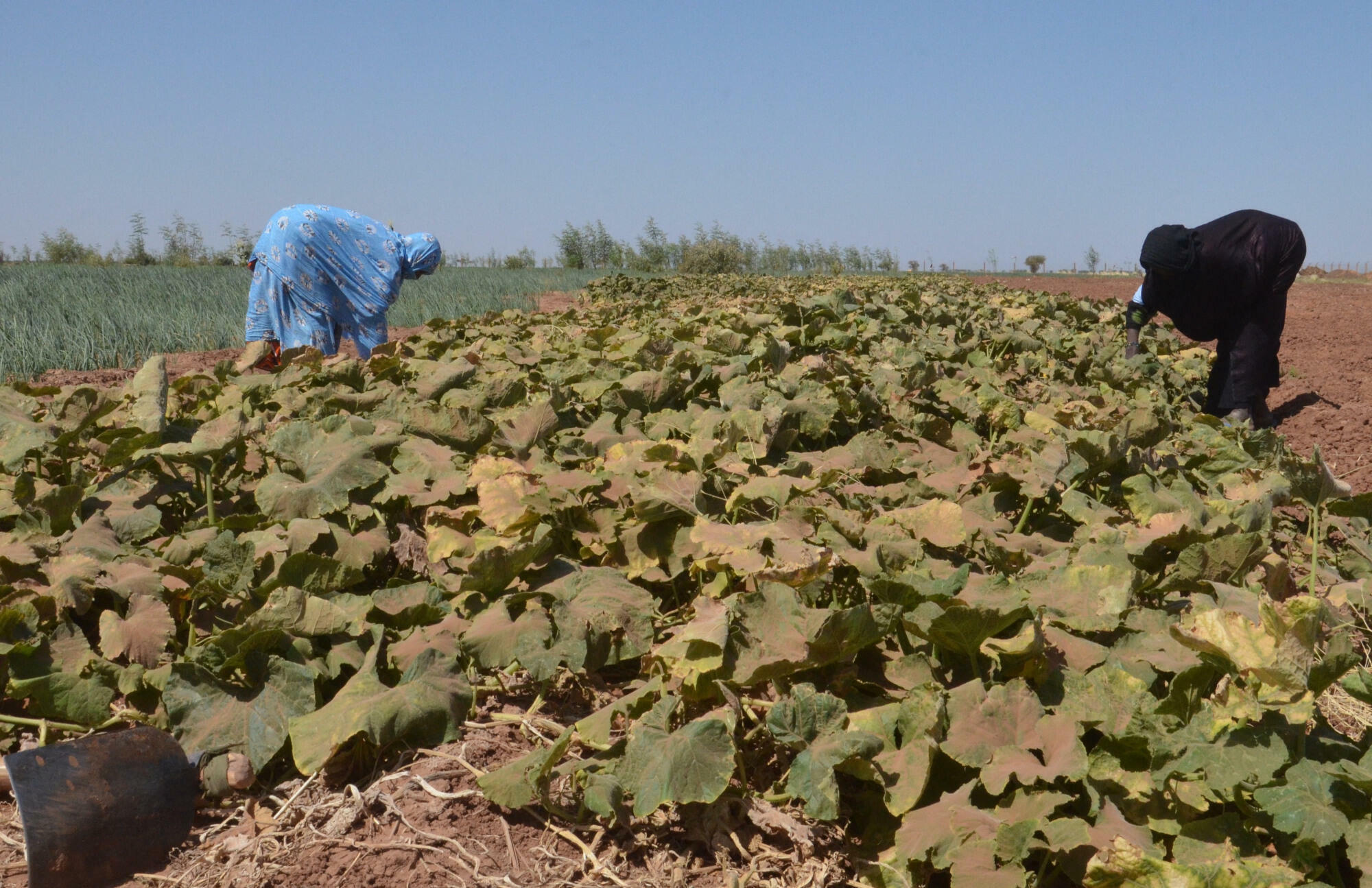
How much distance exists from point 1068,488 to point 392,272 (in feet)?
18.4

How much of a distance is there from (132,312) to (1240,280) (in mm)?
10032

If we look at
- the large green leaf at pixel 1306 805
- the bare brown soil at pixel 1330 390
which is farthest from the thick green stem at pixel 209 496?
the bare brown soil at pixel 1330 390

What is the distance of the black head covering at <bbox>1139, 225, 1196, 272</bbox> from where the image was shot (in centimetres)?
616

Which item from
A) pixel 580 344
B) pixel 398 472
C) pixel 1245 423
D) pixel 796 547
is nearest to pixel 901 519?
pixel 796 547

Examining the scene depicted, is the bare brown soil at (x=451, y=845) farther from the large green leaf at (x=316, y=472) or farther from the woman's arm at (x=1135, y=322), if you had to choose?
the woman's arm at (x=1135, y=322)

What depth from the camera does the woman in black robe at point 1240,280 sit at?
6.15m

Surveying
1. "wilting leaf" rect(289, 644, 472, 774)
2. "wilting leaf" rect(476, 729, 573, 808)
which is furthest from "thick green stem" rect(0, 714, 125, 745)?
"wilting leaf" rect(476, 729, 573, 808)

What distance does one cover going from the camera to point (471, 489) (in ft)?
9.35

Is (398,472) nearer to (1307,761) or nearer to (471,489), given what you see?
(471,489)

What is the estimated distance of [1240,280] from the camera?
6.25 metres

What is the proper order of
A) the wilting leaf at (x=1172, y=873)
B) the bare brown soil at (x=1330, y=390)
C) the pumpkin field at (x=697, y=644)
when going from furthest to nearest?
1. the bare brown soil at (x=1330, y=390)
2. the pumpkin field at (x=697, y=644)
3. the wilting leaf at (x=1172, y=873)

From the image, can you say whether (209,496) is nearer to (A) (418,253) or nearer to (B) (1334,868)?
(B) (1334,868)

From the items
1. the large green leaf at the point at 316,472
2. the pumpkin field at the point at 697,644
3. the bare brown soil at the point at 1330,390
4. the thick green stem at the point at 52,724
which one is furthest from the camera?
the bare brown soil at the point at 1330,390

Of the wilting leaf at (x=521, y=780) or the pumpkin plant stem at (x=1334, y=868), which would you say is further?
the wilting leaf at (x=521, y=780)
